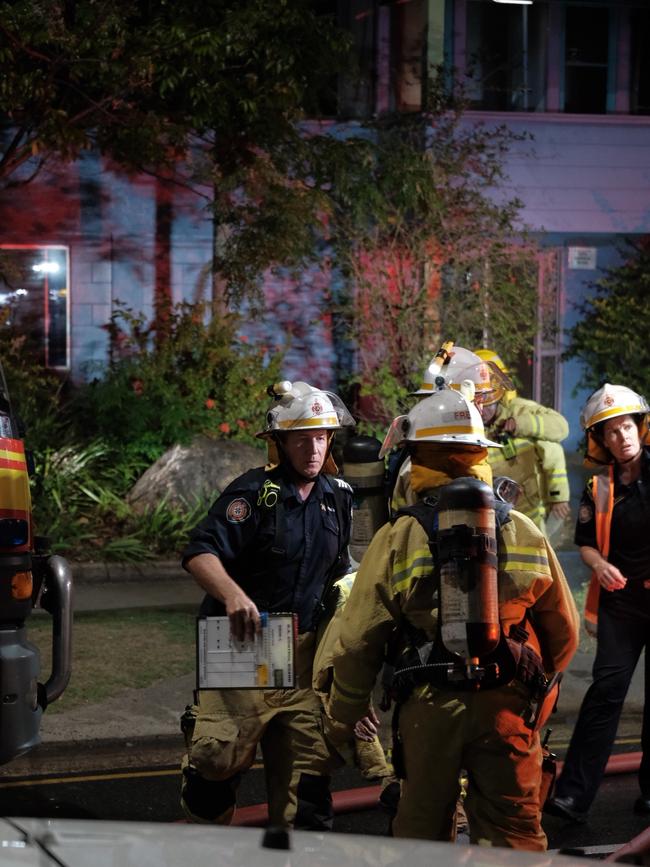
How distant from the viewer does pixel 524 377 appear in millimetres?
19609

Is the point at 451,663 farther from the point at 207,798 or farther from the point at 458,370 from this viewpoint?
the point at 458,370

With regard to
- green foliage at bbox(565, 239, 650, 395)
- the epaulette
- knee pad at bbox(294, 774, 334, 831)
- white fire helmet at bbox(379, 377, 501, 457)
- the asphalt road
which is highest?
green foliage at bbox(565, 239, 650, 395)

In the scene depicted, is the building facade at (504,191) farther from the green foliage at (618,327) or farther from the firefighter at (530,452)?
the firefighter at (530,452)

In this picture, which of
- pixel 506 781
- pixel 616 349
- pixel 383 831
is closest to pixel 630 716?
pixel 383 831

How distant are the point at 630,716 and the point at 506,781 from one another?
14.2 feet

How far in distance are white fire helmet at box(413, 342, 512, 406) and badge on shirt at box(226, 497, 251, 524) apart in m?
1.85

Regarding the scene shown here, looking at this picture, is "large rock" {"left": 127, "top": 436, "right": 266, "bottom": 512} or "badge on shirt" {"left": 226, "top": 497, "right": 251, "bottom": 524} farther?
"large rock" {"left": 127, "top": 436, "right": 266, "bottom": 512}

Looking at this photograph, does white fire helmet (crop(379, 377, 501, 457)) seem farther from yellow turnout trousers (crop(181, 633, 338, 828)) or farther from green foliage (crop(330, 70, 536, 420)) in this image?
green foliage (crop(330, 70, 536, 420))

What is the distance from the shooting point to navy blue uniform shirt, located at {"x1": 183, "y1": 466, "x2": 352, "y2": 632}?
5.16 metres

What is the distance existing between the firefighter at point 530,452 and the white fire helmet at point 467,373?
1.28 feet

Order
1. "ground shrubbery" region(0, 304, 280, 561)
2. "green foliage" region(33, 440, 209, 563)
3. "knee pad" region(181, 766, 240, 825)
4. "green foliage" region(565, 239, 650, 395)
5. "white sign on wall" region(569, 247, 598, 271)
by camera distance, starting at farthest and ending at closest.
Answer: "white sign on wall" region(569, 247, 598, 271)
"green foliage" region(565, 239, 650, 395)
"ground shrubbery" region(0, 304, 280, 561)
"green foliage" region(33, 440, 209, 563)
"knee pad" region(181, 766, 240, 825)

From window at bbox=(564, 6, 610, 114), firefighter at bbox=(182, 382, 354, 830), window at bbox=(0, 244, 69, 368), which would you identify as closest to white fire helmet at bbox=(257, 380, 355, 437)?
firefighter at bbox=(182, 382, 354, 830)

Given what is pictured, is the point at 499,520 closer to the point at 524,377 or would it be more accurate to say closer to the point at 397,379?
the point at 397,379

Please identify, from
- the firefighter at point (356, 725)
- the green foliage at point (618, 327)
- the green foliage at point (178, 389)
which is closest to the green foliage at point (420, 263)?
the green foliage at point (178, 389)
